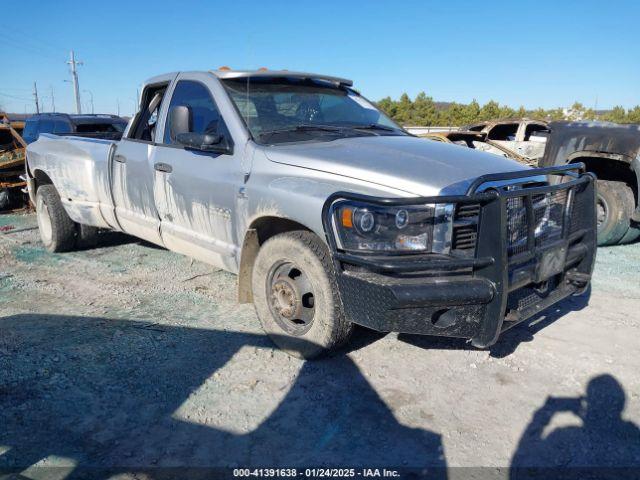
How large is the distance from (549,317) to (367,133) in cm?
215

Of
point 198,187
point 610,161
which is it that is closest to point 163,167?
point 198,187

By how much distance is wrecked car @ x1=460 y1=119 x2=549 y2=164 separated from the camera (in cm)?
862

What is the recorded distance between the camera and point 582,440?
8.77ft

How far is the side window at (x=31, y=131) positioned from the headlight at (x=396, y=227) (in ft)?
33.6

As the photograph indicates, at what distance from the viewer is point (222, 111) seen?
12.8ft

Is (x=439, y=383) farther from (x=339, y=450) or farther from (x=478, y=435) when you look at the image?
(x=339, y=450)

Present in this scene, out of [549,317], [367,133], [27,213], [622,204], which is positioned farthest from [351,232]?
[27,213]

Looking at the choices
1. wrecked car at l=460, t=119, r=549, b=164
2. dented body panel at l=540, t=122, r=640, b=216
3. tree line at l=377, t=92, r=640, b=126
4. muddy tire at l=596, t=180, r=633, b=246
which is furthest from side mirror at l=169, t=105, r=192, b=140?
tree line at l=377, t=92, r=640, b=126

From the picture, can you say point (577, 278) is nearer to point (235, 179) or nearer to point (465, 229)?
point (465, 229)

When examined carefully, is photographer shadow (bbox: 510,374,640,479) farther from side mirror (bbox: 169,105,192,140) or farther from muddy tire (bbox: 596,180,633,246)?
muddy tire (bbox: 596,180,633,246)

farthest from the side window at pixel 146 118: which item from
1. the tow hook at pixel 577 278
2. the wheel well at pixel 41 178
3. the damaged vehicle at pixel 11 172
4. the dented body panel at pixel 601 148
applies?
the damaged vehicle at pixel 11 172

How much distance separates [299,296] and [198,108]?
1.89 metres

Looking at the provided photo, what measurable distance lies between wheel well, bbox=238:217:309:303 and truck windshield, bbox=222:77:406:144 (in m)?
0.58

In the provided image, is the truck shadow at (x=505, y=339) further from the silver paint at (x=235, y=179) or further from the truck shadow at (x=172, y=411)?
the silver paint at (x=235, y=179)
